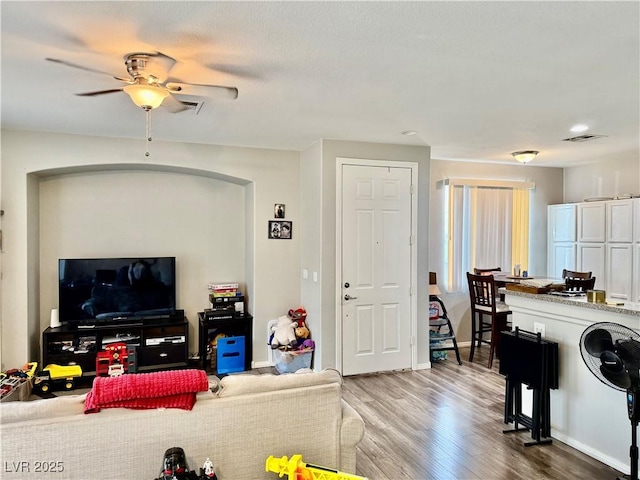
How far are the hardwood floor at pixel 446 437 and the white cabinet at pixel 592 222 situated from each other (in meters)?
2.43

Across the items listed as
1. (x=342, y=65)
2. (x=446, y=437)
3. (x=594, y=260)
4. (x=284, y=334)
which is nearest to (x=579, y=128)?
(x=594, y=260)

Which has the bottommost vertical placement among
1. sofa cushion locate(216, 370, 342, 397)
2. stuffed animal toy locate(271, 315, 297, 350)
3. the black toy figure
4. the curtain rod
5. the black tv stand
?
stuffed animal toy locate(271, 315, 297, 350)

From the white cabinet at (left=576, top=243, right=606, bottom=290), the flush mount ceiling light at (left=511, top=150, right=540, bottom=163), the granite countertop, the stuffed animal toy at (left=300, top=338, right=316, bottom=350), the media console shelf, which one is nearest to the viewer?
the granite countertop

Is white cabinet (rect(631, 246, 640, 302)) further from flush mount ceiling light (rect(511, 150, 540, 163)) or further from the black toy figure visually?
the black toy figure

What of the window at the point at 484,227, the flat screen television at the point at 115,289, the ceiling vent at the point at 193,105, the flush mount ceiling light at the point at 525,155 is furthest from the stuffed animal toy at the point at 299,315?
the flush mount ceiling light at the point at 525,155

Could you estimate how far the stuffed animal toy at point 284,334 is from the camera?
4.71m

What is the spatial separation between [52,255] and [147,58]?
10.2 ft

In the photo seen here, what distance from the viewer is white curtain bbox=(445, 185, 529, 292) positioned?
593 centimetres

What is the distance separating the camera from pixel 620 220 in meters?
5.27

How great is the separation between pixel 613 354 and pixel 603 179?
436 cm

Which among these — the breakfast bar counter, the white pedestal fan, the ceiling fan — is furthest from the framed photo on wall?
the white pedestal fan

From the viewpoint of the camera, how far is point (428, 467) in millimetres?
2832

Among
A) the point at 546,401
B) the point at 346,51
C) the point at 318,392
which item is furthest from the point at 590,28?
the point at 546,401

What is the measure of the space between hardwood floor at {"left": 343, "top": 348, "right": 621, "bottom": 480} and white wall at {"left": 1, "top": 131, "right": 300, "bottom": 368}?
1504 millimetres
